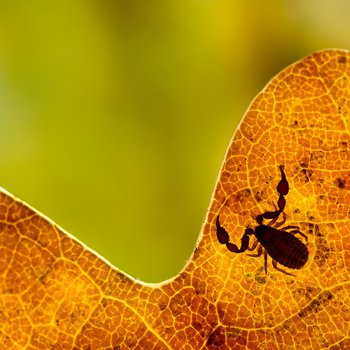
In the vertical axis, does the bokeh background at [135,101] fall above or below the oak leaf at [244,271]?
below

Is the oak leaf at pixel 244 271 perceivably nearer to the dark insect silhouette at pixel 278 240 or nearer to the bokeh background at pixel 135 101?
the dark insect silhouette at pixel 278 240

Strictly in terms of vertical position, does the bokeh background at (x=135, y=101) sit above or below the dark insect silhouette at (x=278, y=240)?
below

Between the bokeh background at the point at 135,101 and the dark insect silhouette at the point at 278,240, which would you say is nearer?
the dark insect silhouette at the point at 278,240

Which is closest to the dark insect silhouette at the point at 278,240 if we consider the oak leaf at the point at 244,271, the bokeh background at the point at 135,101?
the oak leaf at the point at 244,271

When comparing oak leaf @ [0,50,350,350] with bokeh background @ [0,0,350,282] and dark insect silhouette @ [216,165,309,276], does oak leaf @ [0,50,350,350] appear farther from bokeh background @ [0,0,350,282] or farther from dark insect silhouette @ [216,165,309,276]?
bokeh background @ [0,0,350,282]

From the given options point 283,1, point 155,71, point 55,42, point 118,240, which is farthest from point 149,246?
point 283,1

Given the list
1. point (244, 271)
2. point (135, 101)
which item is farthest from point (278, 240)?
point (135, 101)
